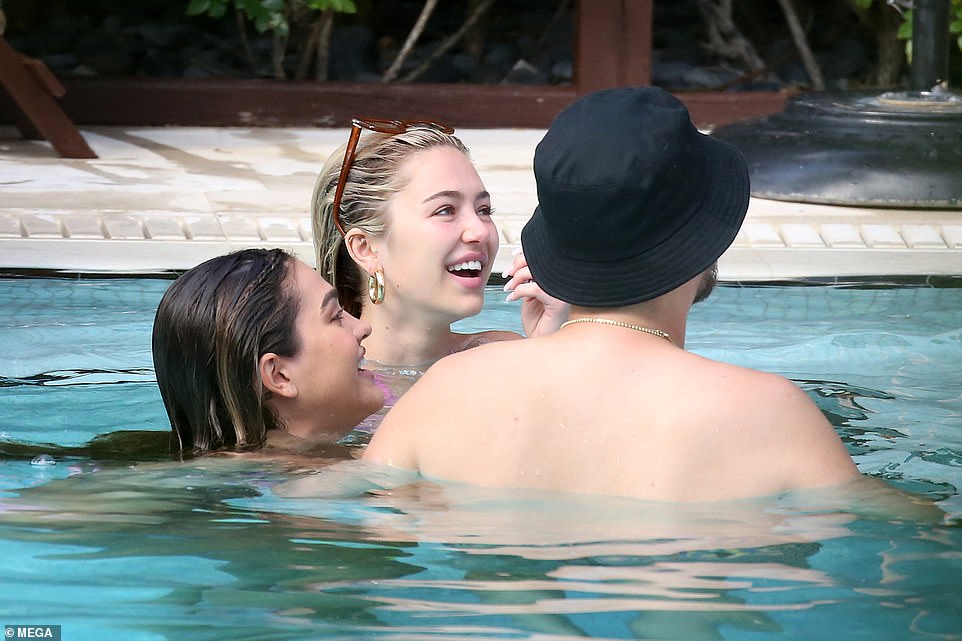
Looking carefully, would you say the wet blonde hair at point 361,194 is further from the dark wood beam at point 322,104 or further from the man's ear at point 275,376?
the dark wood beam at point 322,104

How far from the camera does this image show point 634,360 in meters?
2.10

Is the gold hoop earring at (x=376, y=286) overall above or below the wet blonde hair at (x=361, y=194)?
below

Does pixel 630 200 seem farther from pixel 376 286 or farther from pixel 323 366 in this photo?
pixel 376 286

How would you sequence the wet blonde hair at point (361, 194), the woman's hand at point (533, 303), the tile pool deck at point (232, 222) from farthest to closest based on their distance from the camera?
the tile pool deck at point (232, 222) < the wet blonde hair at point (361, 194) < the woman's hand at point (533, 303)

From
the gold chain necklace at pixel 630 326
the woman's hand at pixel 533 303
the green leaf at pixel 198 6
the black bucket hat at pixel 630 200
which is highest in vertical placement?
the green leaf at pixel 198 6

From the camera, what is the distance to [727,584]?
7.28 ft

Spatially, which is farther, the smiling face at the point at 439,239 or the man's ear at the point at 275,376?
the smiling face at the point at 439,239

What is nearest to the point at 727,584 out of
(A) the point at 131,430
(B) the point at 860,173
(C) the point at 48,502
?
(C) the point at 48,502

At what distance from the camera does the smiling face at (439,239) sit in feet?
11.1

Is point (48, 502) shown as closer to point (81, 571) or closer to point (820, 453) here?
point (81, 571)

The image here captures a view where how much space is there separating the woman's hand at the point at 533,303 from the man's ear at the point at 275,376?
0.60m

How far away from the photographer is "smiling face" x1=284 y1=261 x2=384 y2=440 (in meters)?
2.87

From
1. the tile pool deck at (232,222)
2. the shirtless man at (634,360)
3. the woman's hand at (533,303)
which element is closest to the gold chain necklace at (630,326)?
the shirtless man at (634,360)

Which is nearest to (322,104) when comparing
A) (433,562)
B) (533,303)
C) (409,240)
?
(409,240)
